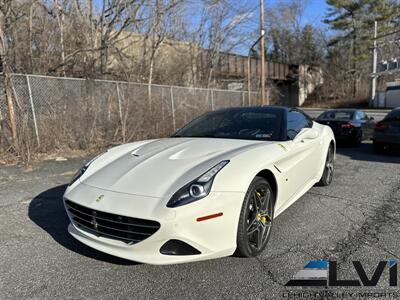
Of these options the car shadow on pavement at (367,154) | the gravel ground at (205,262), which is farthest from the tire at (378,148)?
the gravel ground at (205,262)

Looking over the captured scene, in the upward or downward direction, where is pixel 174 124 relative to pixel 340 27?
downward

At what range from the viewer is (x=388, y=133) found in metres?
7.67

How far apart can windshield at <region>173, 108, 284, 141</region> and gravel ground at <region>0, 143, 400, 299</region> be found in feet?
3.54

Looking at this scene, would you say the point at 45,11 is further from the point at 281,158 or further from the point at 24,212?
the point at 281,158

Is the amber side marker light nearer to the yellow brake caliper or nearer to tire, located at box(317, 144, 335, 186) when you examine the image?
the yellow brake caliper

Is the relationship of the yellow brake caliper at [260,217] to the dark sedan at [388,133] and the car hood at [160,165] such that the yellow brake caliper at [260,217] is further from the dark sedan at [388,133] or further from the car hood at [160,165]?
the dark sedan at [388,133]

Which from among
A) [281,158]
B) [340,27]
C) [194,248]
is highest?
[340,27]

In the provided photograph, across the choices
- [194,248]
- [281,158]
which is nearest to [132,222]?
[194,248]

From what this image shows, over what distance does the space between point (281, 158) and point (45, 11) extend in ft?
36.8

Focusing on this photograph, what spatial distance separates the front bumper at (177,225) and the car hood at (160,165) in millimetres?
142

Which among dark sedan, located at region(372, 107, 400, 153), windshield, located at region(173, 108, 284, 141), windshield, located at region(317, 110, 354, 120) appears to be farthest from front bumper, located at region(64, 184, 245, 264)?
windshield, located at region(317, 110, 354, 120)

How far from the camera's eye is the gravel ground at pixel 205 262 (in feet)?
7.79

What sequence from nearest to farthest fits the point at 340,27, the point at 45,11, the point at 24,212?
the point at 24,212 < the point at 45,11 < the point at 340,27

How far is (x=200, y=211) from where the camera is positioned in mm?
2324
